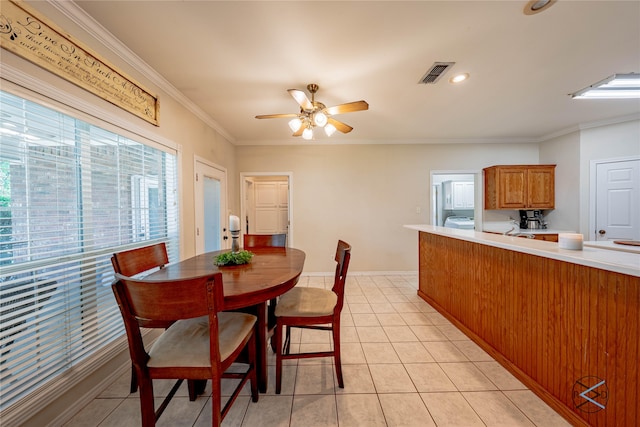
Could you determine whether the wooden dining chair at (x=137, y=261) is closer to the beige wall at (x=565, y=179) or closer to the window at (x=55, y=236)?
the window at (x=55, y=236)

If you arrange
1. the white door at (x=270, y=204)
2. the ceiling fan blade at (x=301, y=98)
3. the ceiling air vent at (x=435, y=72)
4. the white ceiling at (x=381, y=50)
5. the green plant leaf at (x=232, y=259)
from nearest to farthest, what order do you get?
1. the white ceiling at (x=381, y=50)
2. the green plant leaf at (x=232, y=259)
3. the ceiling fan blade at (x=301, y=98)
4. the ceiling air vent at (x=435, y=72)
5. the white door at (x=270, y=204)

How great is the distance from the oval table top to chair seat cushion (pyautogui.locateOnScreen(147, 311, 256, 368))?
0.23 metres

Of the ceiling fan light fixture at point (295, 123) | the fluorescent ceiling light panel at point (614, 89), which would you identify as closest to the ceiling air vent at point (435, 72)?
the ceiling fan light fixture at point (295, 123)

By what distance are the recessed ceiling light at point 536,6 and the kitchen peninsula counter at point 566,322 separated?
150cm

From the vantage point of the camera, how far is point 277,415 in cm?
140

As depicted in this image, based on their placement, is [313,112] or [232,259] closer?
[232,259]

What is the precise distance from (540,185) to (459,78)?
10.5ft

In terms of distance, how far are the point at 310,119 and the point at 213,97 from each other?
1.19 m

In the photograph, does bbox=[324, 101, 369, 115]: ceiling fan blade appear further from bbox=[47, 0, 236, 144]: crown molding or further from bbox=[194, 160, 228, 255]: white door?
bbox=[194, 160, 228, 255]: white door

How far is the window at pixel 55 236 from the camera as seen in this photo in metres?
1.14

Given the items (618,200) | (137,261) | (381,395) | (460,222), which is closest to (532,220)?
(618,200)

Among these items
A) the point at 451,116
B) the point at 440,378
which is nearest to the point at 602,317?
Answer: the point at 440,378

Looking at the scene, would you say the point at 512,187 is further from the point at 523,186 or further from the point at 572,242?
the point at 572,242

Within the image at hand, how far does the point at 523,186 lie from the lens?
13.3 ft
